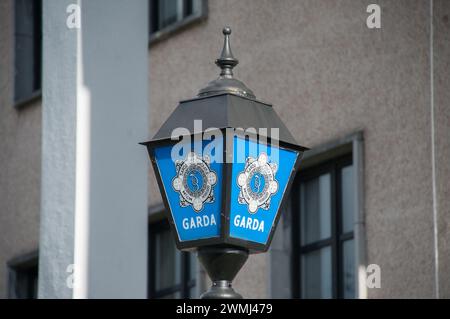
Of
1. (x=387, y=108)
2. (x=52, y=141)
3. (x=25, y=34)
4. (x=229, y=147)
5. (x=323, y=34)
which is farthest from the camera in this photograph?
(x=25, y=34)

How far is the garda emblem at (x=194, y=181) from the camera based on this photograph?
5570 mm

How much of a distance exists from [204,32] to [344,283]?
3.06m

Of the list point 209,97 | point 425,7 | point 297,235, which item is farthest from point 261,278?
point 209,97

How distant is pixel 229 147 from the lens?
5.50 m

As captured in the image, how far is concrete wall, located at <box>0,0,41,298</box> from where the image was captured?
14.2 m

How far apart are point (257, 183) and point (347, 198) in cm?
477

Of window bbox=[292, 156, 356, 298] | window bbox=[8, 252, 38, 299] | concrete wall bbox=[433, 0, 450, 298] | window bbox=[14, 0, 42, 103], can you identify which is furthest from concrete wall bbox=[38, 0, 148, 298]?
window bbox=[14, 0, 42, 103]

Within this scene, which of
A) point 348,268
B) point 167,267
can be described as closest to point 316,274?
point 348,268

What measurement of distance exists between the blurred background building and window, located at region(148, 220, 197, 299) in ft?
0.05

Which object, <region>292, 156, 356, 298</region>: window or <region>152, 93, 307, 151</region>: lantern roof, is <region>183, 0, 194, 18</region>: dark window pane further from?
<region>152, 93, 307, 151</region>: lantern roof

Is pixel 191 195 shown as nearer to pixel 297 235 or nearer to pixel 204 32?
pixel 297 235

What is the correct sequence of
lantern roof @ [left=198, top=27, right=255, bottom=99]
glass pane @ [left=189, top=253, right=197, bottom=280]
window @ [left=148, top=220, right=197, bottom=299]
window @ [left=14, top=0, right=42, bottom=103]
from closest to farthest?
1. lantern roof @ [left=198, top=27, right=255, bottom=99]
2. glass pane @ [left=189, top=253, right=197, bottom=280]
3. window @ [left=148, top=220, right=197, bottom=299]
4. window @ [left=14, top=0, right=42, bottom=103]

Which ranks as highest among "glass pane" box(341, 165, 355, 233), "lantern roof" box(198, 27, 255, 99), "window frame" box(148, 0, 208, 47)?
"window frame" box(148, 0, 208, 47)

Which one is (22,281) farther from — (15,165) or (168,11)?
(168,11)
